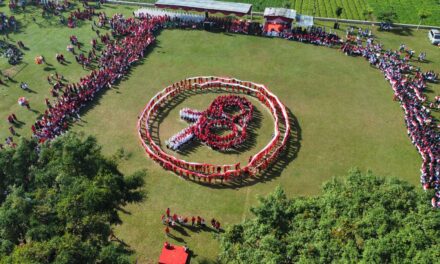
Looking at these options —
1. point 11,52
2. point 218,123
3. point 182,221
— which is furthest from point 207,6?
point 182,221

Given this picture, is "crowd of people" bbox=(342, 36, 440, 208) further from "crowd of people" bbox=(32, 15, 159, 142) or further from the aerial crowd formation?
"crowd of people" bbox=(32, 15, 159, 142)

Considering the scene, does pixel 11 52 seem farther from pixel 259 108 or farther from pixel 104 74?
pixel 259 108

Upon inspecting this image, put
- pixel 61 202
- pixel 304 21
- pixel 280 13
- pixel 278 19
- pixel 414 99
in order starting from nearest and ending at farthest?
pixel 61 202 → pixel 414 99 → pixel 304 21 → pixel 278 19 → pixel 280 13

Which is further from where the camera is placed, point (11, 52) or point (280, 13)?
point (280, 13)

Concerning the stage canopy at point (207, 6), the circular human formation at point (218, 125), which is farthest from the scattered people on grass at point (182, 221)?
the stage canopy at point (207, 6)

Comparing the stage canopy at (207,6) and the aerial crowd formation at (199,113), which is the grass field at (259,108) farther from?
the stage canopy at (207,6)

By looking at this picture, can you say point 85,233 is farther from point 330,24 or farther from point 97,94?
point 330,24
